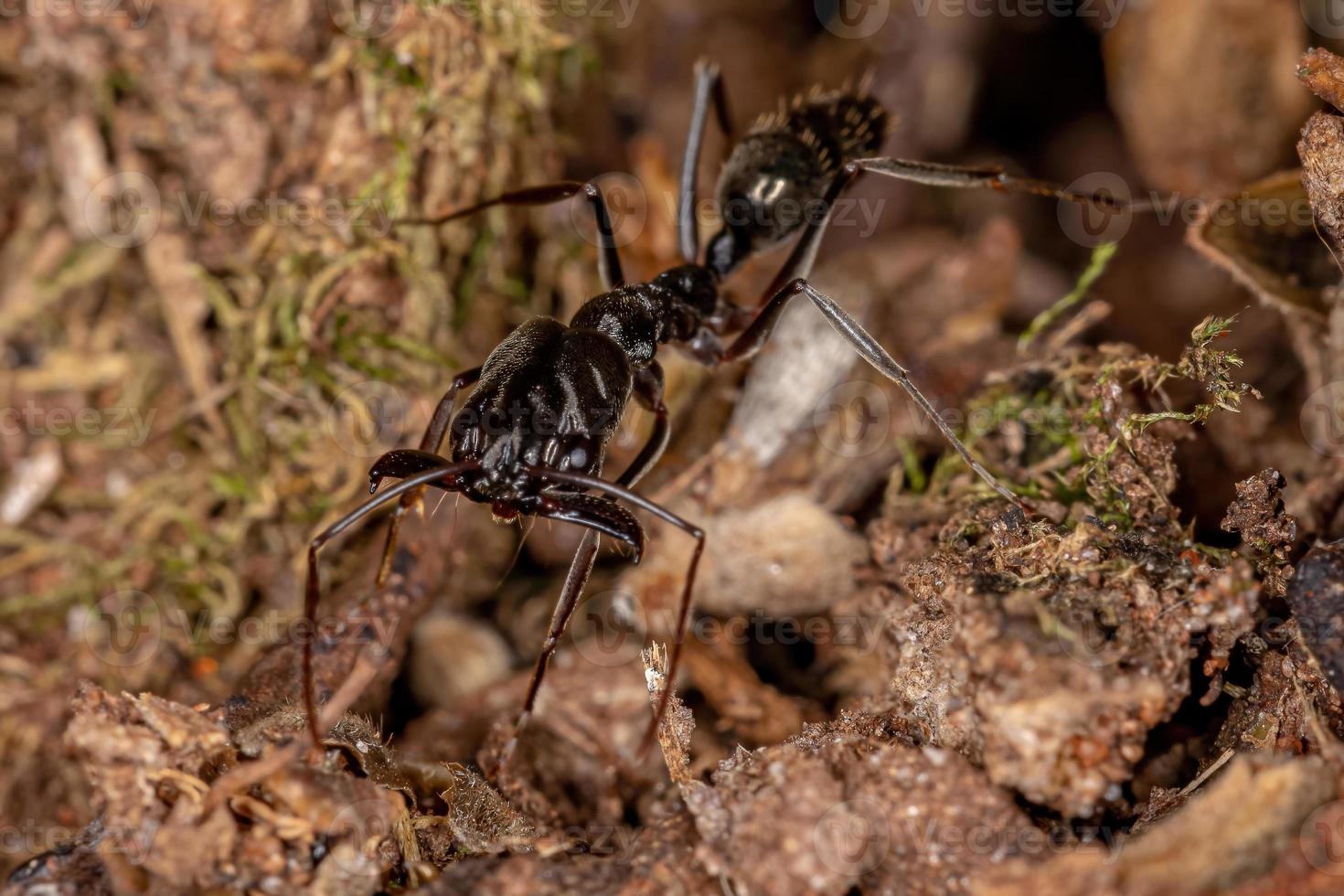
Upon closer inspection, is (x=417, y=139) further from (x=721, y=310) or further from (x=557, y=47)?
(x=721, y=310)

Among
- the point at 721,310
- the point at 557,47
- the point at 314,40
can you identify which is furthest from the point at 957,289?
the point at 314,40

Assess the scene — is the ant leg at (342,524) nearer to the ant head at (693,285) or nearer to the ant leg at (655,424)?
the ant leg at (655,424)

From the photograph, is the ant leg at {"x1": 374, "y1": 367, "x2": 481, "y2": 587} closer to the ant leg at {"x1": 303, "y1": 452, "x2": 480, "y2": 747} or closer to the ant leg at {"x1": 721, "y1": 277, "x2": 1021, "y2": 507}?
the ant leg at {"x1": 303, "y1": 452, "x2": 480, "y2": 747}

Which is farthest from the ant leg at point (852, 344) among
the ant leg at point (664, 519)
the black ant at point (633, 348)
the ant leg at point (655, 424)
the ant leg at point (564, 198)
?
the ant leg at point (664, 519)

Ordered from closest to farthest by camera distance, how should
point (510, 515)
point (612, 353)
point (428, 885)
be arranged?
point (428, 885) → point (510, 515) → point (612, 353)

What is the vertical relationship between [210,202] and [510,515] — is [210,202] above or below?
above

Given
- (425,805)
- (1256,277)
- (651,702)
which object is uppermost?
(1256,277)
